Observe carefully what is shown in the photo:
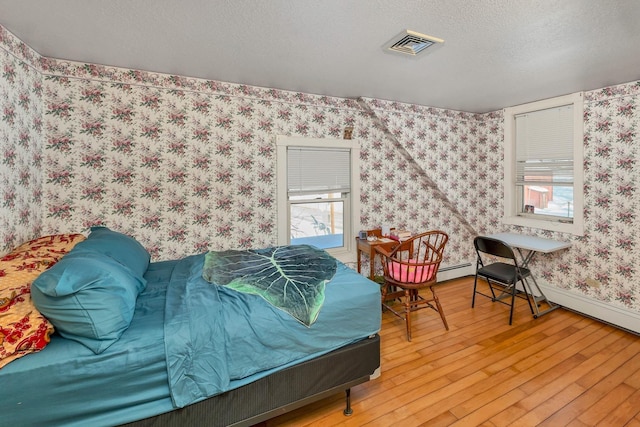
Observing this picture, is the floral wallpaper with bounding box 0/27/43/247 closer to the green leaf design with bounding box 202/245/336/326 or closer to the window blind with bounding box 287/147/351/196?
the green leaf design with bounding box 202/245/336/326

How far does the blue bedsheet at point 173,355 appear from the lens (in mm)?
1213

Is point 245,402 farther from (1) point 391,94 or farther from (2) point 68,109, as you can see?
(1) point 391,94

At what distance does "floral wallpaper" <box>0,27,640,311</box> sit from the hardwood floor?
2.68 ft

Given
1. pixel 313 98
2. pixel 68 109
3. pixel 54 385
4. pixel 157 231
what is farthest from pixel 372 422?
pixel 68 109

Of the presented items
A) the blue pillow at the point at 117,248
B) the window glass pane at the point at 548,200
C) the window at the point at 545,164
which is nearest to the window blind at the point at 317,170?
the blue pillow at the point at 117,248

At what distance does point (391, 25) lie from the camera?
5.92 feet

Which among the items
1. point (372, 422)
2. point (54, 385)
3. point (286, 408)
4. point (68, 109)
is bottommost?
point (372, 422)

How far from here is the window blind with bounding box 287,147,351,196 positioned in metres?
3.26

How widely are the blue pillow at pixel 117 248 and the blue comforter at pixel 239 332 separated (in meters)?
0.32

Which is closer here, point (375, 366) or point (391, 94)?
point (375, 366)

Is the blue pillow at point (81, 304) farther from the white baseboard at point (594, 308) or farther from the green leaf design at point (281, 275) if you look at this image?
the white baseboard at point (594, 308)

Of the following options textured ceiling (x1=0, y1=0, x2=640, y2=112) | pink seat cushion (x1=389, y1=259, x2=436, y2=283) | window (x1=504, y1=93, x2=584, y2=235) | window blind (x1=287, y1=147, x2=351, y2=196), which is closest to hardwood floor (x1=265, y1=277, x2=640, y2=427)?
pink seat cushion (x1=389, y1=259, x2=436, y2=283)

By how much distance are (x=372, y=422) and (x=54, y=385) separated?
1570 mm

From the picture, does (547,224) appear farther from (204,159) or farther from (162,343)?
(162,343)
